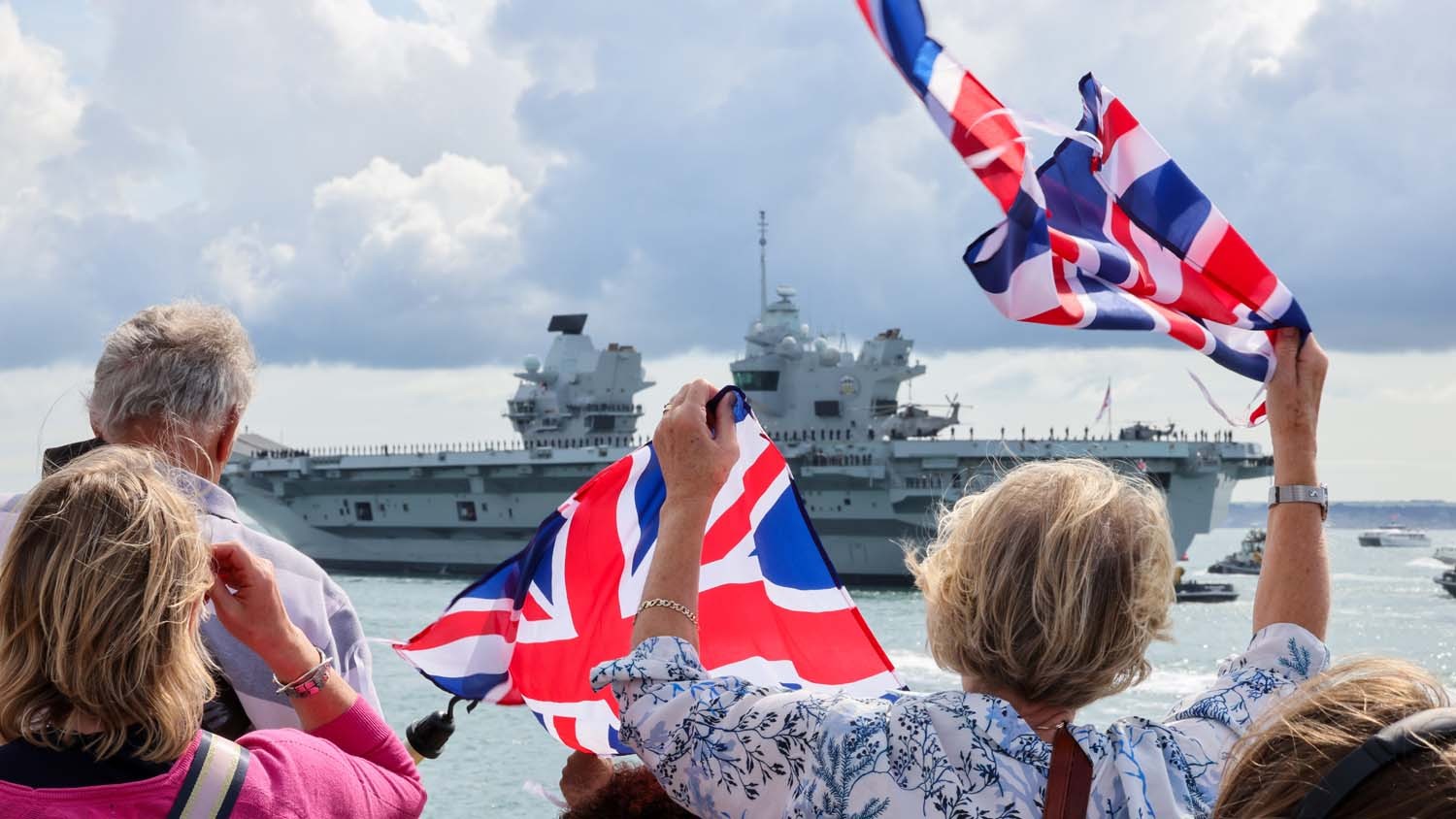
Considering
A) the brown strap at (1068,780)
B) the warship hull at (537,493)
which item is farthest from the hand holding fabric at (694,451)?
the warship hull at (537,493)

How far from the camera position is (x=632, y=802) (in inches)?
75.4

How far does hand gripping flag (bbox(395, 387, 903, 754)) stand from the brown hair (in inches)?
30.1

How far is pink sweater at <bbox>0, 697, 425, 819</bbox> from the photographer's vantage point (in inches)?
65.6

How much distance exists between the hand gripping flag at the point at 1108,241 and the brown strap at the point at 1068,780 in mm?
826

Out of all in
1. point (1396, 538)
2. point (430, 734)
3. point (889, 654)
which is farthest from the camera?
point (1396, 538)

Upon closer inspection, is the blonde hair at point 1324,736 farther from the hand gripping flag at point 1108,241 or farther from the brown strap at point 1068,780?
the hand gripping flag at point 1108,241

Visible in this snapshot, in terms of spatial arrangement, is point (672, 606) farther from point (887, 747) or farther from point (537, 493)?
point (537, 493)

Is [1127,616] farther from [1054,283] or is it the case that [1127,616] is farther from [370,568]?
[370,568]

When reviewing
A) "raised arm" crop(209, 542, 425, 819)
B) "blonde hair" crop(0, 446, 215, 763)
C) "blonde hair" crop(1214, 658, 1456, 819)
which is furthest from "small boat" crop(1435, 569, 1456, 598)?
"blonde hair" crop(0, 446, 215, 763)

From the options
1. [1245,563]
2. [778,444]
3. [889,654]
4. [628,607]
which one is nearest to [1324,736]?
[628,607]

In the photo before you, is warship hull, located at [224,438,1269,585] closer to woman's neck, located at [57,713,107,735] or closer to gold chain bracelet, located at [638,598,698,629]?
gold chain bracelet, located at [638,598,698,629]

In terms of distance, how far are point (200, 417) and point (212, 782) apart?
31.9 inches

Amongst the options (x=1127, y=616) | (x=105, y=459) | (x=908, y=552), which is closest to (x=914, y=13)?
(x=908, y=552)

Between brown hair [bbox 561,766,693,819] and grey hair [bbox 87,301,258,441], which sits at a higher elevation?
grey hair [bbox 87,301,258,441]
